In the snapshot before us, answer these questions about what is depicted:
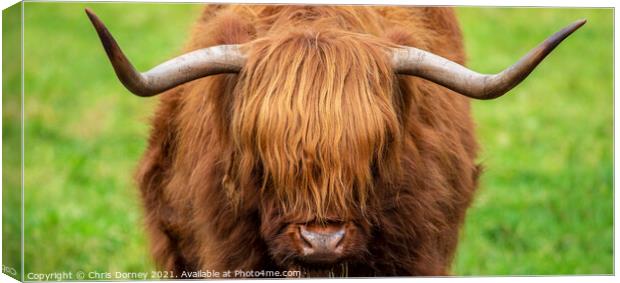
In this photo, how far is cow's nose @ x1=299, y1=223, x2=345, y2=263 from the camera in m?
5.64

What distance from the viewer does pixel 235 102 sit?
6.00 meters

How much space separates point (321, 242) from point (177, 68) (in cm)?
101

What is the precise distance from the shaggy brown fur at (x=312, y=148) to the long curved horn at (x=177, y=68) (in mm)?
98

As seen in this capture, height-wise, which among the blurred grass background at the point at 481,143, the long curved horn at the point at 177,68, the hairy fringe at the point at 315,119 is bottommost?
the blurred grass background at the point at 481,143

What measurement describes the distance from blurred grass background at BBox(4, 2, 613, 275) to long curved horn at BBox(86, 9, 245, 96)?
115cm

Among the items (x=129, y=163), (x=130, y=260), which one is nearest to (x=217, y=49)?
(x=130, y=260)

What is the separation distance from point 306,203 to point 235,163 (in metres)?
0.52

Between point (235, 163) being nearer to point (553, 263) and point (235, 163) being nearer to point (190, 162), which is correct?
point (190, 162)

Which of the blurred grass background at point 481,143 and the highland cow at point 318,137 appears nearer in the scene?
the highland cow at point 318,137

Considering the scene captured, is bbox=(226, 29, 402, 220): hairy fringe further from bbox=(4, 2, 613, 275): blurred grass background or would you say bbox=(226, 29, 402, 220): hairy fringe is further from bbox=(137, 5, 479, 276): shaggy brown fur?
bbox=(4, 2, 613, 275): blurred grass background

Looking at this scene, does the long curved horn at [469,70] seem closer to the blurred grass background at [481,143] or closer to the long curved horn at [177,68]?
the long curved horn at [177,68]

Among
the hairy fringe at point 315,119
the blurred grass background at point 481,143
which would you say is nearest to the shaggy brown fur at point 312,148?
the hairy fringe at point 315,119

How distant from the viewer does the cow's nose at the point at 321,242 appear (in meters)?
5.64

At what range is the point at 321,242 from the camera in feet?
18.6
